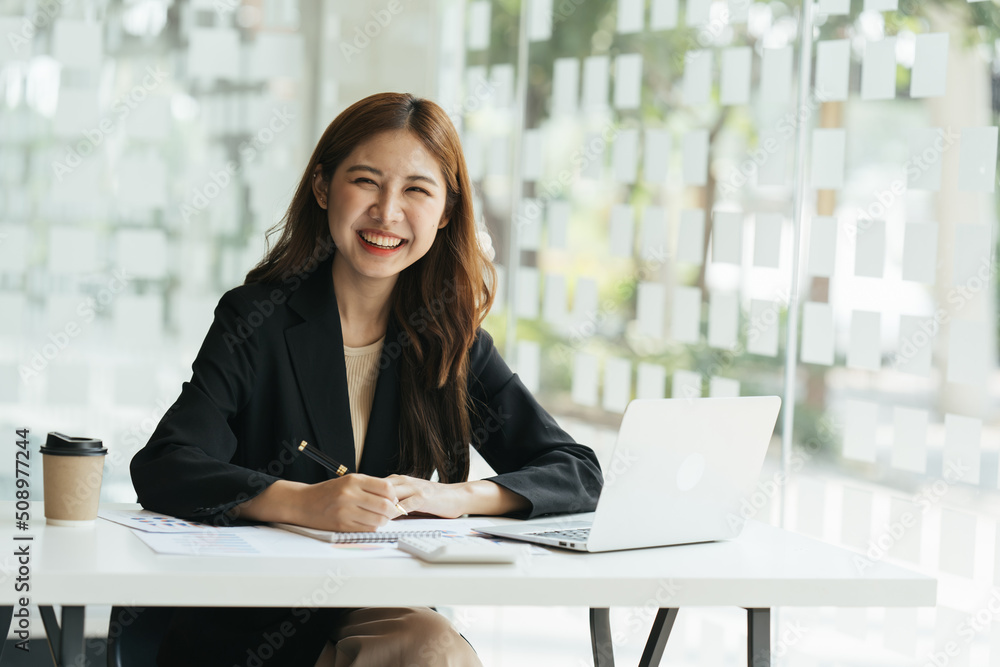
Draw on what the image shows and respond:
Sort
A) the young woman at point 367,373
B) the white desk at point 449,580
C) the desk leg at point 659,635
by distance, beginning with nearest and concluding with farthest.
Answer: the white desk at point 449,580 → the desk leg at point 659,635 → the young woman at point 367,373

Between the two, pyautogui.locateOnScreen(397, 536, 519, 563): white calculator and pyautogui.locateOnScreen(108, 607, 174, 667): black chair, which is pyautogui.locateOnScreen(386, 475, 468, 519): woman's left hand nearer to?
pyautogui.locateOnScreen(397, 536, 519, 563): white calculator

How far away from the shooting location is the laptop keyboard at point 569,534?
1.43 metres

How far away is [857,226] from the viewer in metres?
2.63

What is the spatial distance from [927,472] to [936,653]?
1.49 feet

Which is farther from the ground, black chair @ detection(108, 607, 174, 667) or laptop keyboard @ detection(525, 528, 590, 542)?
laptop keyboard @ detection(525, 528, 590, 542)

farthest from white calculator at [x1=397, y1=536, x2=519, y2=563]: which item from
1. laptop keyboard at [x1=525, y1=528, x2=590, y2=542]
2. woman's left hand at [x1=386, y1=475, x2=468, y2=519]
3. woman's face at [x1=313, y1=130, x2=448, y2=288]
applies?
woman's face at [x1=313, y1=130, x2=448, y2=288]

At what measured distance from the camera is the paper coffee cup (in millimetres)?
1363

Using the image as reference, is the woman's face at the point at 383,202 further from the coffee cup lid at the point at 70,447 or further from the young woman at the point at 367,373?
the coffee cup lid at the point at 70,447

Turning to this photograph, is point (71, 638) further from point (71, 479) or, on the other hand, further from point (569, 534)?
point (569, 534)

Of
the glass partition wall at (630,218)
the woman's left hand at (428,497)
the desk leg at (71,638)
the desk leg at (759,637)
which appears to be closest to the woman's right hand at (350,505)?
the woman's left hand at (428,497)

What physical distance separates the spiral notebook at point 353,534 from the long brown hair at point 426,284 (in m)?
0.43

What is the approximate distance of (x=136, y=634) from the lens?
58.5 inches

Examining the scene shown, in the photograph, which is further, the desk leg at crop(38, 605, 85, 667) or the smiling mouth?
the smiling mouth

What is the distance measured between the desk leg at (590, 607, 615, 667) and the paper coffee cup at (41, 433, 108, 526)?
87 cm
